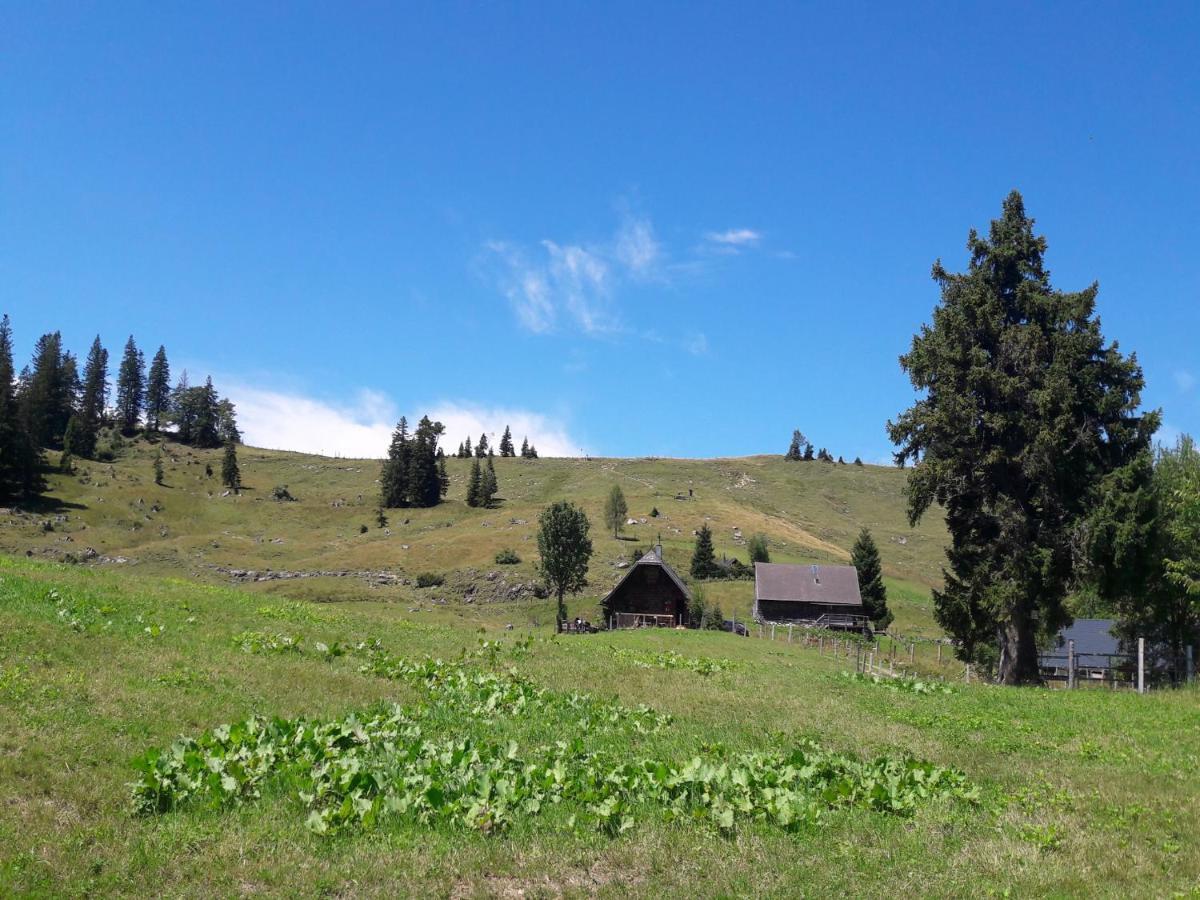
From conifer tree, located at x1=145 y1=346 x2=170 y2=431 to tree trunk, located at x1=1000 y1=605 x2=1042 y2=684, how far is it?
181 m

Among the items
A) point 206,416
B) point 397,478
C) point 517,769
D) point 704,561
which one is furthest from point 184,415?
point 517,769

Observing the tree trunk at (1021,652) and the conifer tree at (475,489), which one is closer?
the tree trunk at (1021,652)

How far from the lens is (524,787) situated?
→ 9992 millimetres

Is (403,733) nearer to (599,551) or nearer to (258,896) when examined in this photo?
(258,896)

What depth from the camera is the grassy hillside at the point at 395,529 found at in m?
89.9

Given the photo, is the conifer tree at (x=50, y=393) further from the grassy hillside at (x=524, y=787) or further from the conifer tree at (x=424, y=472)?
the grassy hillside at (x=524, y=787)

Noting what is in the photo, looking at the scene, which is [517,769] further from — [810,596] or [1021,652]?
[810,596]

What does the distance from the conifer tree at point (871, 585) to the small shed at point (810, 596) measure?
1.67 meters

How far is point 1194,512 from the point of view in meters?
35.5

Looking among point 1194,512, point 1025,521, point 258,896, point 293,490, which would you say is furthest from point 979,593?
point 293,490

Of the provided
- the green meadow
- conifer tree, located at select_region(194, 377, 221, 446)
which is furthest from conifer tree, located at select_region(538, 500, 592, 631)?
conifer tree, located at select_region(194, 377, 221, 446)

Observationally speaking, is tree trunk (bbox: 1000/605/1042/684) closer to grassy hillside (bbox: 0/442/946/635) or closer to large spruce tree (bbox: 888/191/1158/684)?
large spruce tree (bbox: 888/191/1158/684)

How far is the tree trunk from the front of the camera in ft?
108

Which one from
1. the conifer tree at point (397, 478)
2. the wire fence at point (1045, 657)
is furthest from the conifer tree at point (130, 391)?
the wire fence at point (1045, 657)
